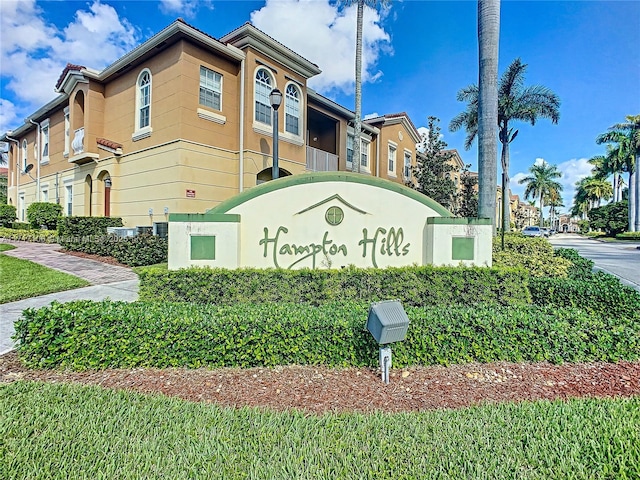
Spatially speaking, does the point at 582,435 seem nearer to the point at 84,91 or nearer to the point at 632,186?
the point at 84,91

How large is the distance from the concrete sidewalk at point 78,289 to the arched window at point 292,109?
961cm

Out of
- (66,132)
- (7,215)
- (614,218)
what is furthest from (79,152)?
(614,218)

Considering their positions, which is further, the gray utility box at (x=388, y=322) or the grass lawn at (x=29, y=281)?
the grass lawn at (x=29, y=281)

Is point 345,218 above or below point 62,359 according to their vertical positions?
above

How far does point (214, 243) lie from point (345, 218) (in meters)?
2.28

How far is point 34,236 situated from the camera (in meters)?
16.9

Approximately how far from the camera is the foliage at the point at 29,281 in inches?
275

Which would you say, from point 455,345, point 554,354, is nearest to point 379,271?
point 455,345

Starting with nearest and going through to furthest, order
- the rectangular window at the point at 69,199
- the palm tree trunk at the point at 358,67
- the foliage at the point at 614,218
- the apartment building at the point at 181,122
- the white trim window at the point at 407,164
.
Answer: the apartment building at the point at 181,122
the palm tree trunk at the point at 358,67
the rectangular window at the point at 69,199
the white trim window at the point at 407,164
the foliage at the point at 614,218

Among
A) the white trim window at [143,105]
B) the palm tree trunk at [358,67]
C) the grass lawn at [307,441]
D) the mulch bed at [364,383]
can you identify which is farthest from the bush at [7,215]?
the grass lawn at [307,441]

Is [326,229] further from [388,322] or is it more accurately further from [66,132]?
[66,132]

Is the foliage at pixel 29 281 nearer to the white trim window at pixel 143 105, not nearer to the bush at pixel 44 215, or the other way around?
the white trim window at pixel 143 105

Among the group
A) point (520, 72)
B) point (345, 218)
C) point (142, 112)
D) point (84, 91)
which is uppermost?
point (520, 72)

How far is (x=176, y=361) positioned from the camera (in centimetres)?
385
